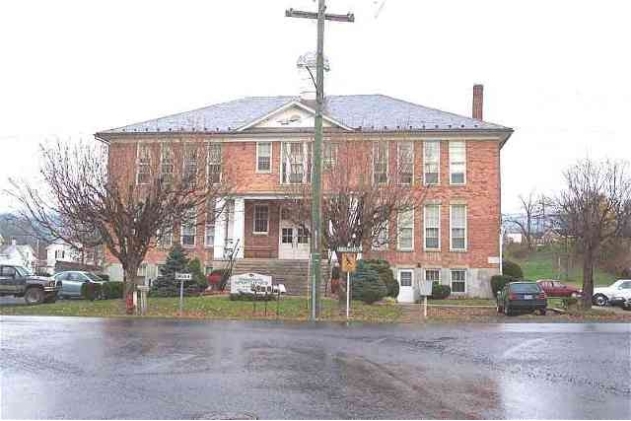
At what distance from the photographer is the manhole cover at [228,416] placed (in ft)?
22.1

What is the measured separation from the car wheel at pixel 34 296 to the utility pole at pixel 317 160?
1396 cm

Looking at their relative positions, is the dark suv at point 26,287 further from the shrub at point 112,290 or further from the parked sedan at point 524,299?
the parked sedan at point 524,299

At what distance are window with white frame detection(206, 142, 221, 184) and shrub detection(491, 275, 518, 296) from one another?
15.5 metres

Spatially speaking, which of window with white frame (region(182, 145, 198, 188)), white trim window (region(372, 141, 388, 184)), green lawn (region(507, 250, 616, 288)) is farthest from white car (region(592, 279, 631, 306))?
window with white frame (region(182, 145, 198, 188))

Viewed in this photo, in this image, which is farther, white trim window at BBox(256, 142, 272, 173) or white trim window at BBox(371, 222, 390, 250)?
white trim window at BBox(256, 142, 272, 173)

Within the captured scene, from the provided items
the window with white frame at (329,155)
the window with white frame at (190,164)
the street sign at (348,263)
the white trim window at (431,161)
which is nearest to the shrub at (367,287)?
the window with white frame at (329,155)

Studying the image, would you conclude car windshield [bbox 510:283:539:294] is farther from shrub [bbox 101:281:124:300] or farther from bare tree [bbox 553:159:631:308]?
shrub [bbox 101:281:124:300]

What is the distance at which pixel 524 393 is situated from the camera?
→ 8.13 meters

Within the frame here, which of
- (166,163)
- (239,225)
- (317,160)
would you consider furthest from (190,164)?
(239,225)

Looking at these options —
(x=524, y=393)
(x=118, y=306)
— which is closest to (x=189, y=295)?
(x=118, y=306)

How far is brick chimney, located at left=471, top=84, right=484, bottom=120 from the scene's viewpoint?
38.5 meters

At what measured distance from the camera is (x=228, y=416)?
22.4 ft

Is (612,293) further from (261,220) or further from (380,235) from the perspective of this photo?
(261,220)

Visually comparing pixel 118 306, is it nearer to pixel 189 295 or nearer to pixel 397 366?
pixel 189 295
